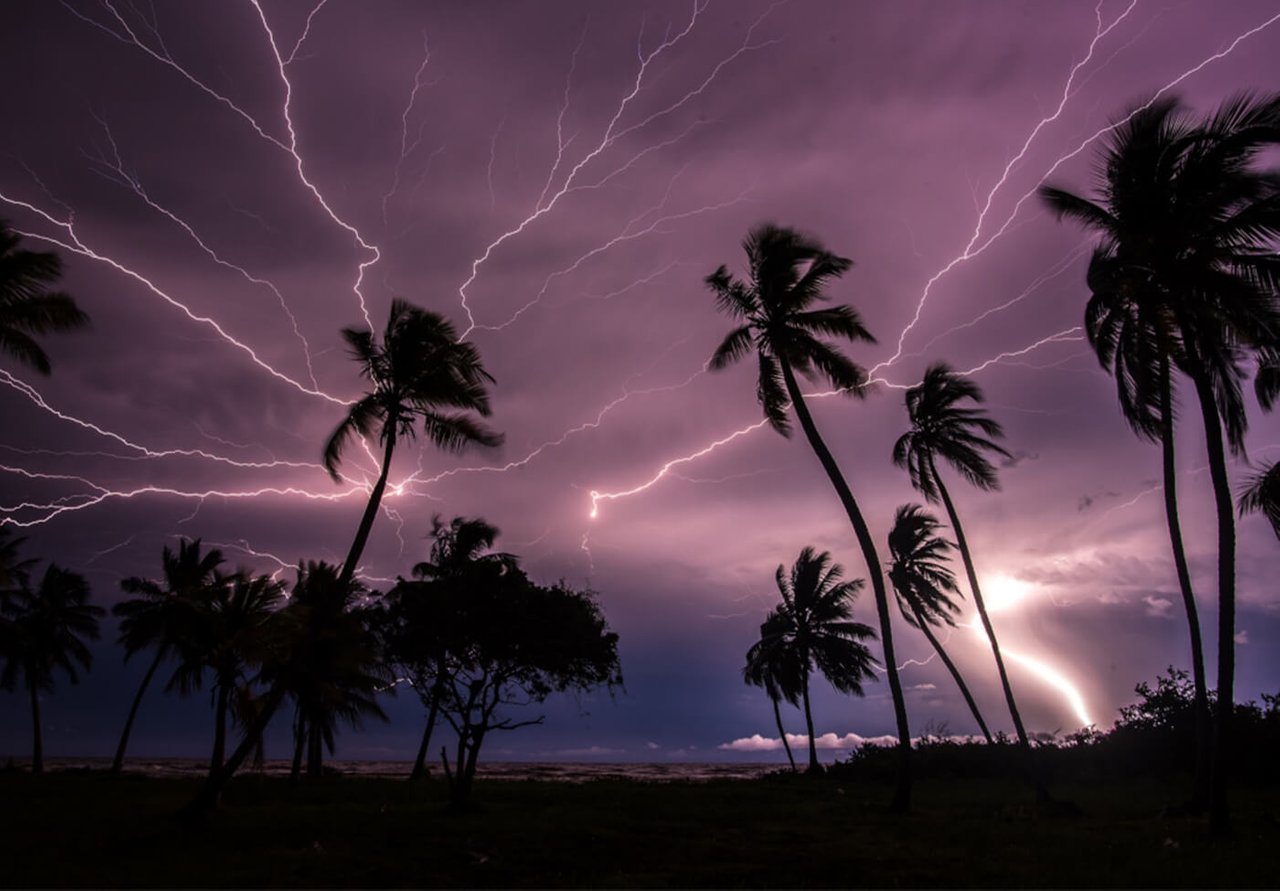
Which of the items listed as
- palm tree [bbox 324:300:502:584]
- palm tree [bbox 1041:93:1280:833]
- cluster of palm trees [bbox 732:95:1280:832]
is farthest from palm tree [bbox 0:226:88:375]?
palm tree [bbox 1041:93:1280:833]

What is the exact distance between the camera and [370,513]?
59.6ft

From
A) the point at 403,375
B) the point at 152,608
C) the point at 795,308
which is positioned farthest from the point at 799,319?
the point at 152,608

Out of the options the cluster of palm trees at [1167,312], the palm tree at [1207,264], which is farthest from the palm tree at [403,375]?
the palm tree at [1207,264]

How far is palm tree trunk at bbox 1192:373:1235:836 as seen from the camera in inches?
513

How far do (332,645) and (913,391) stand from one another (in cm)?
2020

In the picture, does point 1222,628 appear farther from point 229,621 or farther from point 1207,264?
point 229,621

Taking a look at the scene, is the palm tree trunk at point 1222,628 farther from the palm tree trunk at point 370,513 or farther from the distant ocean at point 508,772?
the distant ocean at point 508,772

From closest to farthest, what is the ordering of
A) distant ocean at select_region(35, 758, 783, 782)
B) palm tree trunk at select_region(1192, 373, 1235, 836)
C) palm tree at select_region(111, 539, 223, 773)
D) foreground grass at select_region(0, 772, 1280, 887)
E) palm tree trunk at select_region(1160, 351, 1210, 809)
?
foreground grass at select_region(0, 772, 1280, 887), palm tree trunk at select_region(1192, 373, 1235, 836), palm tree trunk at select_region(1160, 351, 1210, 809), palm tree at select_region(111, 539, 223, 773), distant ocean at select_region(35, 758, 783, 782)

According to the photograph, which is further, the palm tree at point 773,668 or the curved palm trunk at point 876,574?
the palm tree at point 773,668

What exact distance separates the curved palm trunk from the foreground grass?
119cm

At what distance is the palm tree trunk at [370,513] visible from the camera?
17531 mm

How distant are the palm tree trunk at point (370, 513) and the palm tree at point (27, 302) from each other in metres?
7.38

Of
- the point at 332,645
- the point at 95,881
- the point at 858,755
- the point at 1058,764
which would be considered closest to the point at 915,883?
the point at 95,881

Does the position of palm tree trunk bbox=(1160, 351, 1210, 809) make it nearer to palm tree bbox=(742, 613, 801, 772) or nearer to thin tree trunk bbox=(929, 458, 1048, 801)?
thin tree trunk bbox=(929, 458, 1048, 801)
